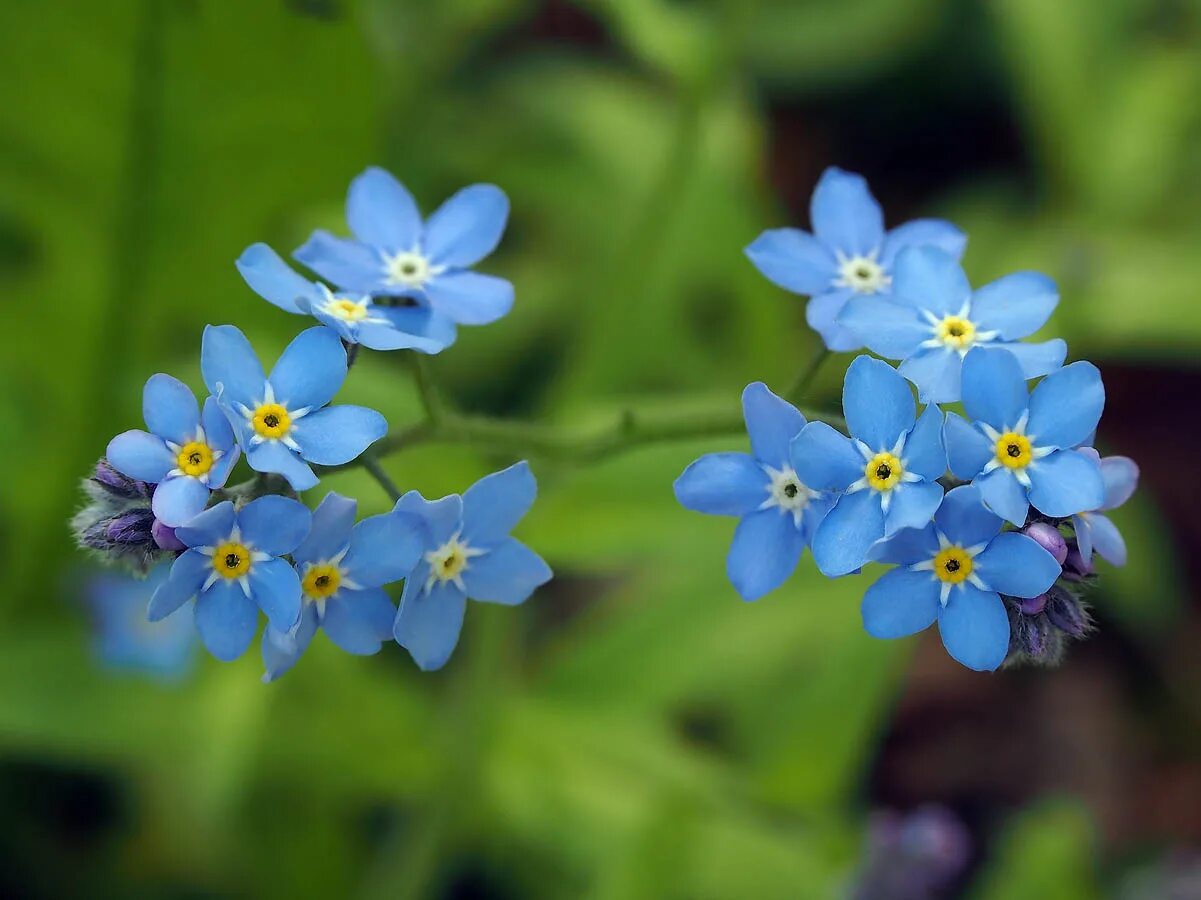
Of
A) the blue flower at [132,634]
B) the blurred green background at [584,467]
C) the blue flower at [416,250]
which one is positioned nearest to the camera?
the blue flower at [416,250]

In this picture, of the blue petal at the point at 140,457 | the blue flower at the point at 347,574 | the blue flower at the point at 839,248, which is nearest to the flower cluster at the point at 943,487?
the blue flower at the point at 839,248

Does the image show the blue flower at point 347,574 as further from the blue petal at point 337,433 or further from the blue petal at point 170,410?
the blue petal at point 170,410

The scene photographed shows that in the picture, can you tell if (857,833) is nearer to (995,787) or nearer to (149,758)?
(995,787)

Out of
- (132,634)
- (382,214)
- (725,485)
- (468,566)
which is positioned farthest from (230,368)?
(132,634)

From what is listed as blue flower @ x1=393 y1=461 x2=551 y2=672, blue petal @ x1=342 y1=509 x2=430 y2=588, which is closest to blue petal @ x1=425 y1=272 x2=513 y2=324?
blue flower @ x1=393 y1=461 x2=551 y2=672

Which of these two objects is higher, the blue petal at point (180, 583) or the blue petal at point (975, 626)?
the blue petal at point (975, 626)

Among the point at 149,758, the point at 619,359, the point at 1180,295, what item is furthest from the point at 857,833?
the point at 1180,295

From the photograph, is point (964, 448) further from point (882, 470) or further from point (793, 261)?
point (793, 261)
